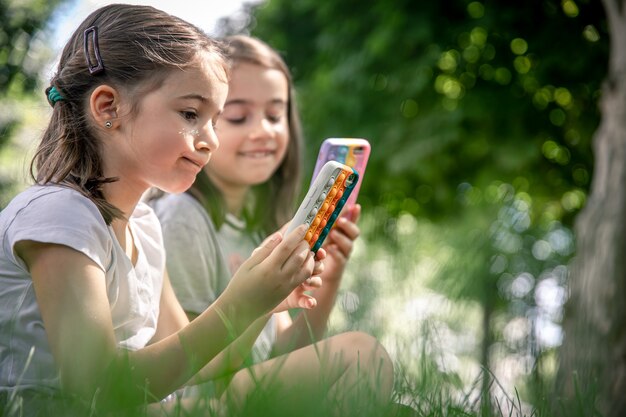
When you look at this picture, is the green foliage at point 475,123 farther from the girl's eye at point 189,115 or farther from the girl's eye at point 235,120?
the girl's eye at point 189,115

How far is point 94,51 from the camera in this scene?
196 centimetres

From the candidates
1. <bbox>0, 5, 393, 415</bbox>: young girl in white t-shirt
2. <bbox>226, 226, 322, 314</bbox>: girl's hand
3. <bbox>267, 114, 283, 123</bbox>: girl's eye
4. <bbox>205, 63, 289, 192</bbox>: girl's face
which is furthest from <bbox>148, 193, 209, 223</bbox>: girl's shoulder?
<bbox>226, 226, 322, 314</bbox>: girl's hand

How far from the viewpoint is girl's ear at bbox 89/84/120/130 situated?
193cm

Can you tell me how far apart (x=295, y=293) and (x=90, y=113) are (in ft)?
2.24

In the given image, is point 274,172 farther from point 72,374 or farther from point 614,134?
point 614,134

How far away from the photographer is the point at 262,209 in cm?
329

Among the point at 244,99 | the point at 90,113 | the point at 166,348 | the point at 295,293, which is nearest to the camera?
the point at 166,348

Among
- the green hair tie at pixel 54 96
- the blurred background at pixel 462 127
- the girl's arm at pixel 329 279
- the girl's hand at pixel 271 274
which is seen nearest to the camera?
the girl's hand at pixel 271 274

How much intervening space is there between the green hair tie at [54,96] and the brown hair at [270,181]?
97cm

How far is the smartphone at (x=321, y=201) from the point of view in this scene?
1854mm

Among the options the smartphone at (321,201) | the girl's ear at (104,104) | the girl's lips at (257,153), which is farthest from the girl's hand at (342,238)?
the girl's ear at (104,104)

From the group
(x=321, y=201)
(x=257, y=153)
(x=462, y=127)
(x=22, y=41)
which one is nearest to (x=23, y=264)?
(x=321, y=201)

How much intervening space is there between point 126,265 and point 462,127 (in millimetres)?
5831

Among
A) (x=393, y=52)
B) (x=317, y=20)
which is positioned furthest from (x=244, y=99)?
(x=317, y=20)
